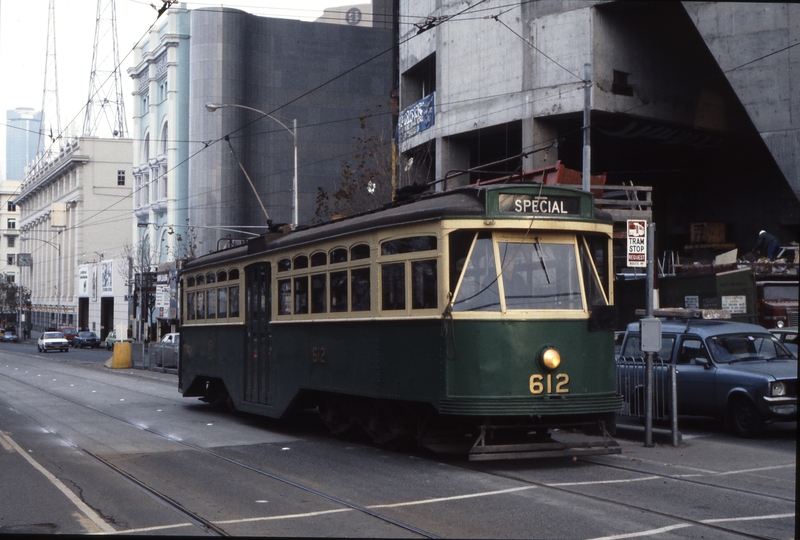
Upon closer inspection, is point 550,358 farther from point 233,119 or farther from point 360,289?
Answer: point 233,119

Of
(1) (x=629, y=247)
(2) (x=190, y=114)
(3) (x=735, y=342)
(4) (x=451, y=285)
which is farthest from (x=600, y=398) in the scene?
(2) (x=190, y=114)

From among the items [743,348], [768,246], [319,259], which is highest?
[768,246]

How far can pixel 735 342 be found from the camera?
15352mm

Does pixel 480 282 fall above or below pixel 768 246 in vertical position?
below

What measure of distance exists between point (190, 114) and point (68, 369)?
25099 millimetres

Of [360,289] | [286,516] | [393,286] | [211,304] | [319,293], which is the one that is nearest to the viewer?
[286,516]

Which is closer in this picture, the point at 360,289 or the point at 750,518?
the point at 750,518

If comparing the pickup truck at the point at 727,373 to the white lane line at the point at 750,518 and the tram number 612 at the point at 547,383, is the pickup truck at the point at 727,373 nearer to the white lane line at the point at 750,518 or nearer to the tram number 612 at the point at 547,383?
the tram number 612 at the point at 547,383

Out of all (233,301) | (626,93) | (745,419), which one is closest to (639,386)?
(745,419)

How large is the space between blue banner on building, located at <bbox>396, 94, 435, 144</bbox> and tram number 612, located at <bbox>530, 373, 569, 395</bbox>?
88.5 feet

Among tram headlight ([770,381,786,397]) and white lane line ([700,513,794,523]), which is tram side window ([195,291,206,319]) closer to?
tram headlight ([770,381,786,397])

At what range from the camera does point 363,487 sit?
1005 cm

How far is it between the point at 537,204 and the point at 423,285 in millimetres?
1621

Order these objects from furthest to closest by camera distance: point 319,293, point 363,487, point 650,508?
point 319,293, point 363,487, point 650,508
